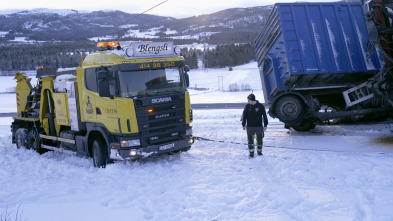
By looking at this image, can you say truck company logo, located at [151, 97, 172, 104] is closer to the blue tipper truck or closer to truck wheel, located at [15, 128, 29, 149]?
the blue tipper truck

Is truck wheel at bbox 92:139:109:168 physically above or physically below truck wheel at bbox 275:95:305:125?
below

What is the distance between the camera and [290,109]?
1014 cm

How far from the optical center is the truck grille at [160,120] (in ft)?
24.6

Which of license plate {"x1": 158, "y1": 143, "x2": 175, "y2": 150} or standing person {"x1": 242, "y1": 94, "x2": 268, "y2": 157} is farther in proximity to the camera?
standing person {"x1": 242, "y1": 94, "x2": 268, "y2": 157}

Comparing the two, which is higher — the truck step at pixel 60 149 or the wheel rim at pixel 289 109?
the wheel rim at pixel 289 109

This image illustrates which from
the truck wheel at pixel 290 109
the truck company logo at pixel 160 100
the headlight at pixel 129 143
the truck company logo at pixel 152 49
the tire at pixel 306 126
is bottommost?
the tire at pixel 306 126

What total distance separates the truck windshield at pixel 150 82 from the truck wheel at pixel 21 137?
6098mm

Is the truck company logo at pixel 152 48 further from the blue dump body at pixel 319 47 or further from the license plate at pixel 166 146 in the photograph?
the blue dump body at pixel 319 47

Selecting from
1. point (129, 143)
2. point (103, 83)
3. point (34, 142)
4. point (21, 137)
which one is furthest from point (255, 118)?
point (21, 137)

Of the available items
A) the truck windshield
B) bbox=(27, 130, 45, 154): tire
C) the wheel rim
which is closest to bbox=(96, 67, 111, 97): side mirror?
the truck windshield

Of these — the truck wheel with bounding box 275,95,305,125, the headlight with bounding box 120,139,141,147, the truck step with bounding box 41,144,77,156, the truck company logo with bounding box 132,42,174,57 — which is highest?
the truck company logo with bounding box 132,42,174,57

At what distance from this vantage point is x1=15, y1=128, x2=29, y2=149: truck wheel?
37.5ft

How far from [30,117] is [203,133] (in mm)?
6304

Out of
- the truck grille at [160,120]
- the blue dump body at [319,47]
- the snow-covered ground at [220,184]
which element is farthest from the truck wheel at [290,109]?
the truck grille at [160,120]
